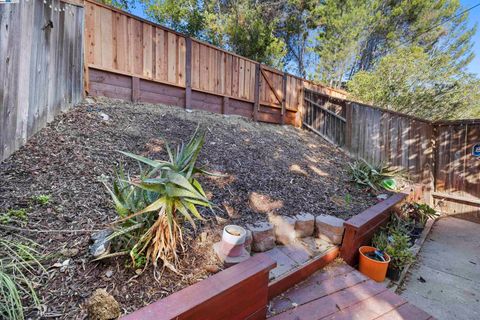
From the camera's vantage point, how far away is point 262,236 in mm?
2006

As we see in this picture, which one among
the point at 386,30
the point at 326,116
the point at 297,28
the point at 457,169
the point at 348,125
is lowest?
→ the point at 457,169

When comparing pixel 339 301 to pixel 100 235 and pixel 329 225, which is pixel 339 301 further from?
pixel 100 235

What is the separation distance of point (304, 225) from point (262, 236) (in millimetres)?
577

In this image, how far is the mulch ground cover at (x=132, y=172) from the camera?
1328 mm

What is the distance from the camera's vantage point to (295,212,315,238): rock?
2348 millimetres

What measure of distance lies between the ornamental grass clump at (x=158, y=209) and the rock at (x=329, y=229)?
1492mm

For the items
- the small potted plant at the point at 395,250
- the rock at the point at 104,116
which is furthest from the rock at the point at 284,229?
the rock at the point at 104,116

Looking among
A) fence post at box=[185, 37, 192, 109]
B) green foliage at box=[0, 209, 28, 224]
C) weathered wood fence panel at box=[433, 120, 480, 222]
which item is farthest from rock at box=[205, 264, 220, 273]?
weathered wood fence panel at box=[433, 120, 480, 222]

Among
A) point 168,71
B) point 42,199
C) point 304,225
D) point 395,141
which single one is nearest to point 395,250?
point 304,225

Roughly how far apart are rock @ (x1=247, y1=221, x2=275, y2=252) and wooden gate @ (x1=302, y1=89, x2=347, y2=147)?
164 inches

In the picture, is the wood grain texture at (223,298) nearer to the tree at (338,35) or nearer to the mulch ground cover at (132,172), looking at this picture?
the mulch ground cover at (132,172)

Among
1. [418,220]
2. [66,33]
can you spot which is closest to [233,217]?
[66,33]

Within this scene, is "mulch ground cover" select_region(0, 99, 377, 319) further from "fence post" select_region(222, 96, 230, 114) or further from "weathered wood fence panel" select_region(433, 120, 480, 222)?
"weathered wood fence panel" select_region(433, 120, 480, 222)

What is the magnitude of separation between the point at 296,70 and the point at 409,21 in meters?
5.31
